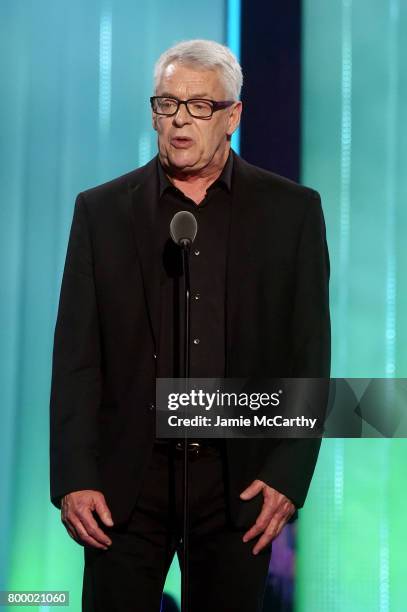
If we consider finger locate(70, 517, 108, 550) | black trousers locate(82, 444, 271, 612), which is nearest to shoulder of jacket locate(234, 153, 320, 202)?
black trousers locate(82, 444, 271, 612)

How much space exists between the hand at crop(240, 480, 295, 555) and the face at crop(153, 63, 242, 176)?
72 cm

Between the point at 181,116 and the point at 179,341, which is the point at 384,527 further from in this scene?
the point at 181,116

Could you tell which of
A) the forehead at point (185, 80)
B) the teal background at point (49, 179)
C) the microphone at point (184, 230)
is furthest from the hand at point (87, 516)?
the forehead at point (185, 80)

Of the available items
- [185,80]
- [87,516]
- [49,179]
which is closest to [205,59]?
[185,80]

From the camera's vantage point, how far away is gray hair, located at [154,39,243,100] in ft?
6.89

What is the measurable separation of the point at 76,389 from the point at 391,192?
111 cm

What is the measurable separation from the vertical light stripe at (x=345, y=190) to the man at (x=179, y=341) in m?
0.44

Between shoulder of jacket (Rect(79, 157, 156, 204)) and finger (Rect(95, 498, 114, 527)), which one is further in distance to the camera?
shoulder of jacket (Rect(79, 157, 156, 204))

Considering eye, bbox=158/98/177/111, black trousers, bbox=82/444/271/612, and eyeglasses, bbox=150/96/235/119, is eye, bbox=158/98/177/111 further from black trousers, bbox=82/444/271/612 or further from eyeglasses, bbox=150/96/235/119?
black trousers, bbox=82/444/271/612

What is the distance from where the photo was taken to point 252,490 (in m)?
2.00

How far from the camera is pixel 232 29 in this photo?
2652mm

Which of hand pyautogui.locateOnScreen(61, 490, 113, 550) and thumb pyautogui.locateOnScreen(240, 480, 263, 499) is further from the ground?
thumb pyautogui.locateOnScreen(240, 480, 263, 499)

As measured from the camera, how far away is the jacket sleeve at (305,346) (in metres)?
2.02

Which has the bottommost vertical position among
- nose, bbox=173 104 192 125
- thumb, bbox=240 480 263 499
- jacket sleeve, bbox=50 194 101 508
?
thumb, bbox=240 480 263 499
